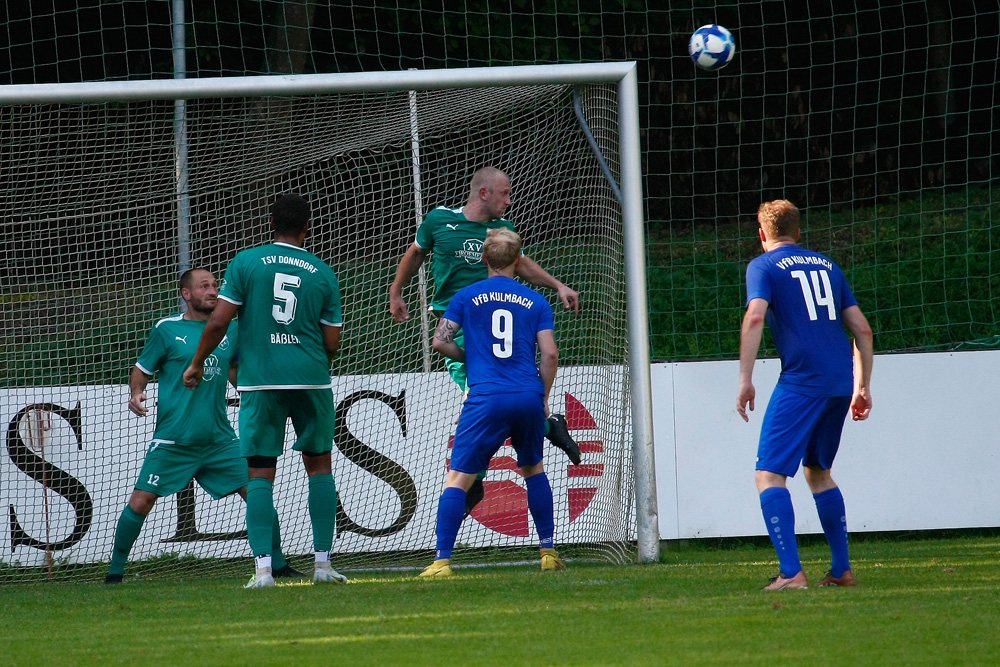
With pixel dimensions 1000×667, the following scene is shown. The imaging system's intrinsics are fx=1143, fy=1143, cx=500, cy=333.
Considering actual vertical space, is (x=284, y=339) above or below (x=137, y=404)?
above

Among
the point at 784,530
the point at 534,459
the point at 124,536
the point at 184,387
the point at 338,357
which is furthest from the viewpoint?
the point at 338,357

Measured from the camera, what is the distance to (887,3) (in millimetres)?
14242

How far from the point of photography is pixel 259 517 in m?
5.70

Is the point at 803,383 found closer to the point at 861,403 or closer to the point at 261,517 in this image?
the point at 861,403

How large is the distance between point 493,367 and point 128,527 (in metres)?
2.64

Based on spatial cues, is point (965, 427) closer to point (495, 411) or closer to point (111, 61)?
point (495, 411)

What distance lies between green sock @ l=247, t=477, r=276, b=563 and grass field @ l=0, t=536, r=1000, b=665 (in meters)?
0.23

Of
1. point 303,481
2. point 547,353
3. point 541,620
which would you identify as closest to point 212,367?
point 303,481

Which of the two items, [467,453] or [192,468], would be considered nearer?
[467,453]

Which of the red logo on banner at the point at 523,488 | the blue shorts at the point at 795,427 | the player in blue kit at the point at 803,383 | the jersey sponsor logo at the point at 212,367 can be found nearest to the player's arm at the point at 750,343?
the player in blue kit at the point at 803,383

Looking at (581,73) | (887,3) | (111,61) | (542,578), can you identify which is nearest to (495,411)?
(542,578)

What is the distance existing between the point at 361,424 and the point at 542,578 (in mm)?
2510

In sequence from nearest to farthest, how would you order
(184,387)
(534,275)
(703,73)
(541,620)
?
(541,620), (534,275), (184,387), (703,73)

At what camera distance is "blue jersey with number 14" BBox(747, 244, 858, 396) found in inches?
198
